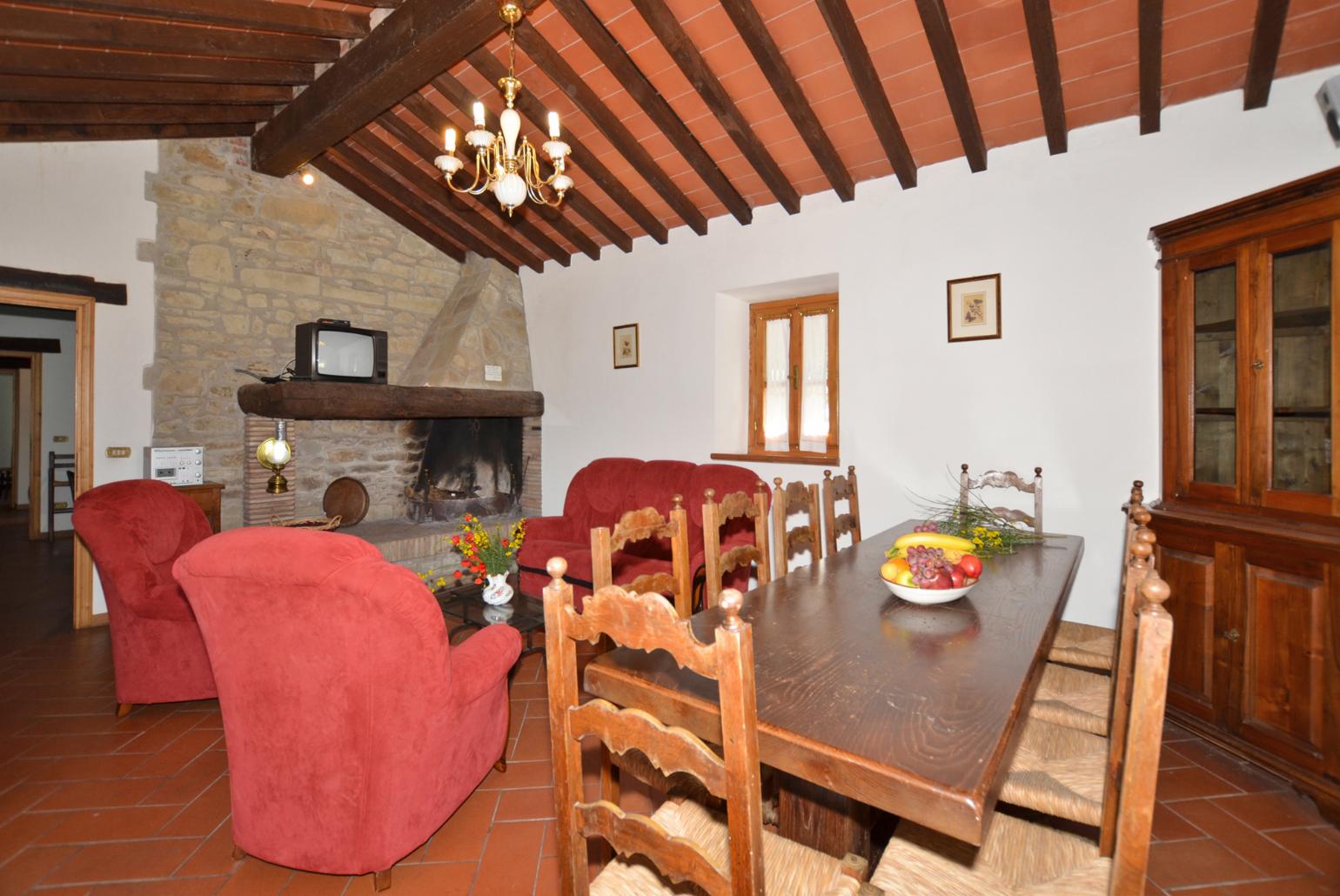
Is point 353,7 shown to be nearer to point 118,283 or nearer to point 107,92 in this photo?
point 107,92

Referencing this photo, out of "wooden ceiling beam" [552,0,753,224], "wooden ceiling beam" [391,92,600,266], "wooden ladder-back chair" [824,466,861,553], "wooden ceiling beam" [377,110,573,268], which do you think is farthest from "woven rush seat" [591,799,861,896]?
"wooden ceiling beam" [377,110,573,268]

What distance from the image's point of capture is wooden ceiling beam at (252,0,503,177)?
9.24ft

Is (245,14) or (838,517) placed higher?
(245,14)

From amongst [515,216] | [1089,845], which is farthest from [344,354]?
[1089,845]

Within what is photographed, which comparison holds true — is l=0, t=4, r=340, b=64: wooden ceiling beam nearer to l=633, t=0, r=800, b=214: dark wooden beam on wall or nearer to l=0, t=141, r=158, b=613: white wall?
l=0, t=141, r=158, b=613: white wall

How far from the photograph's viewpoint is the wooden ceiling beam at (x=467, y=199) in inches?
162

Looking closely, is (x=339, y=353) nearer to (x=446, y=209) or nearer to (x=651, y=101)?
(x=446, y=209)

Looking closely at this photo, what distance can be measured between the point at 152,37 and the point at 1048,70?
4.24 m

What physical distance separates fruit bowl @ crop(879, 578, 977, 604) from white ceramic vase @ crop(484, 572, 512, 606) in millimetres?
2020

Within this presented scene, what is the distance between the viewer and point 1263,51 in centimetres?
239

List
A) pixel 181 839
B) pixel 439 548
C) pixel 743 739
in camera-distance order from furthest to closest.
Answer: pixel 439 548 → pixel 181 839 → pixel 743 739

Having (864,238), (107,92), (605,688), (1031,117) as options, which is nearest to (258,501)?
(107,92)

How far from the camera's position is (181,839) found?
189cm

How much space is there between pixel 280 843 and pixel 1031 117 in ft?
13.8
